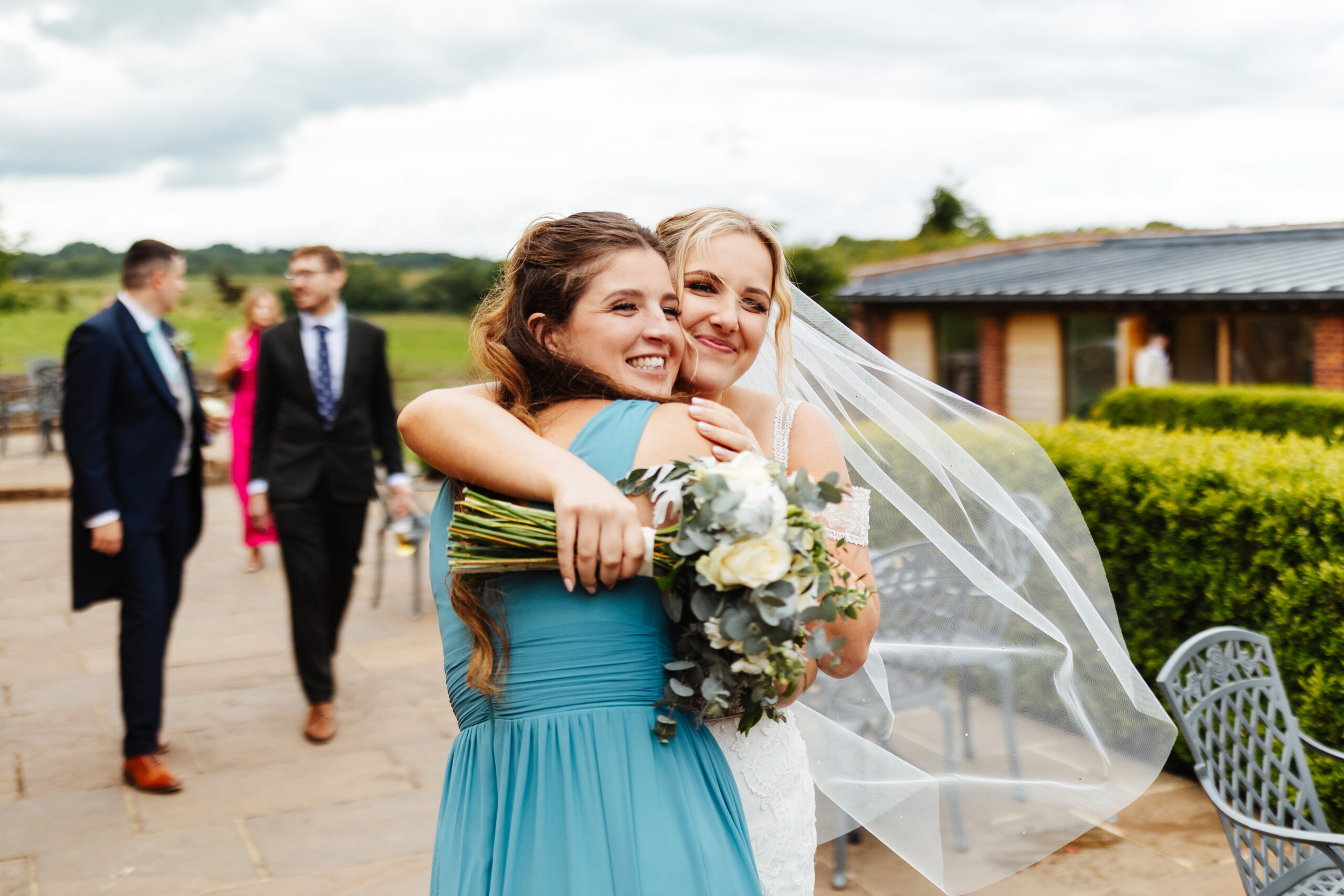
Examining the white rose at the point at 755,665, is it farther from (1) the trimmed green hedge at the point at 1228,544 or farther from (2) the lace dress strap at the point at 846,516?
(1) the trimmed green hedge at the point at 1228,544

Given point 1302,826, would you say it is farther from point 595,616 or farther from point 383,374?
point 383,374

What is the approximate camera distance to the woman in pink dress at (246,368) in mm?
7410

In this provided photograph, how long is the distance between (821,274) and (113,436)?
20774 millimetres

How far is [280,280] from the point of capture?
13.4 metres

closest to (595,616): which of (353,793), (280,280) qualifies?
(353,793)

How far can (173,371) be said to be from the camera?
4355 mm

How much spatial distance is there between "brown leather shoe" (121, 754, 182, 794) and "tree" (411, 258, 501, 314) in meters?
12.3

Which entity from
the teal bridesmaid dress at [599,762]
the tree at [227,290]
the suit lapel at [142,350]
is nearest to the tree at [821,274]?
the tree at [227,290]

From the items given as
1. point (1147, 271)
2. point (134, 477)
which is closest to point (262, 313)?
point (134, 477)

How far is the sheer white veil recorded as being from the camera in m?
2.42

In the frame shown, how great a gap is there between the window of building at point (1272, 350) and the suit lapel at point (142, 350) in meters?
16.3

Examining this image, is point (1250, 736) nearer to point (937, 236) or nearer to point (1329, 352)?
point (1329, 352)

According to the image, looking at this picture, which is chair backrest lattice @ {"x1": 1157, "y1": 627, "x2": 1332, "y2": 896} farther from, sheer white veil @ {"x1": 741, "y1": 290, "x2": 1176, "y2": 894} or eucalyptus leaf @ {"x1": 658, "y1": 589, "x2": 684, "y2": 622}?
eucalyptus leaf @ {"x1": 658, "y1": 589, "x2": 684, "y2": 622}

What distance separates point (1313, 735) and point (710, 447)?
3147 millimetres
